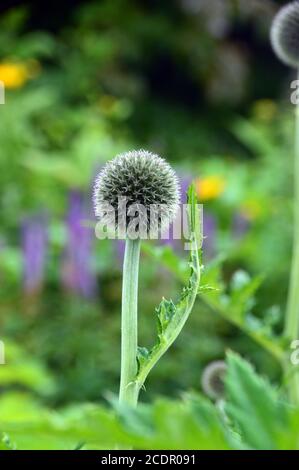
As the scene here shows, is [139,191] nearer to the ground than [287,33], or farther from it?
nearer to the ground

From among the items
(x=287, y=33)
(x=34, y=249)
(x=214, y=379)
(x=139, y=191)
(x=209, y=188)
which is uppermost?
(x=209, y=188)

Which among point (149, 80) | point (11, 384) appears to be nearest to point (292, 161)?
point (11, 384)

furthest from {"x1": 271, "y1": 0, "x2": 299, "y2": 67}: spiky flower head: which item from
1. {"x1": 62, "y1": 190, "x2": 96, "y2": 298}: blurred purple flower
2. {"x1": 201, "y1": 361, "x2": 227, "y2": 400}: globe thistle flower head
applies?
{"x1": 62, "y1": 190, "x2": 96, "y2": 298}: blurred purple flower

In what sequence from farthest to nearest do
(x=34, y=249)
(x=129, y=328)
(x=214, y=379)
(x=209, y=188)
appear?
(x=209, y=188)
(x=34, y=249)
(x=214, y=379)
(x=129, y=328)

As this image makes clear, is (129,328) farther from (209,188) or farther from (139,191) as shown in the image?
(209,188)

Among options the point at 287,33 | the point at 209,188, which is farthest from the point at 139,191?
the point at 209,188
